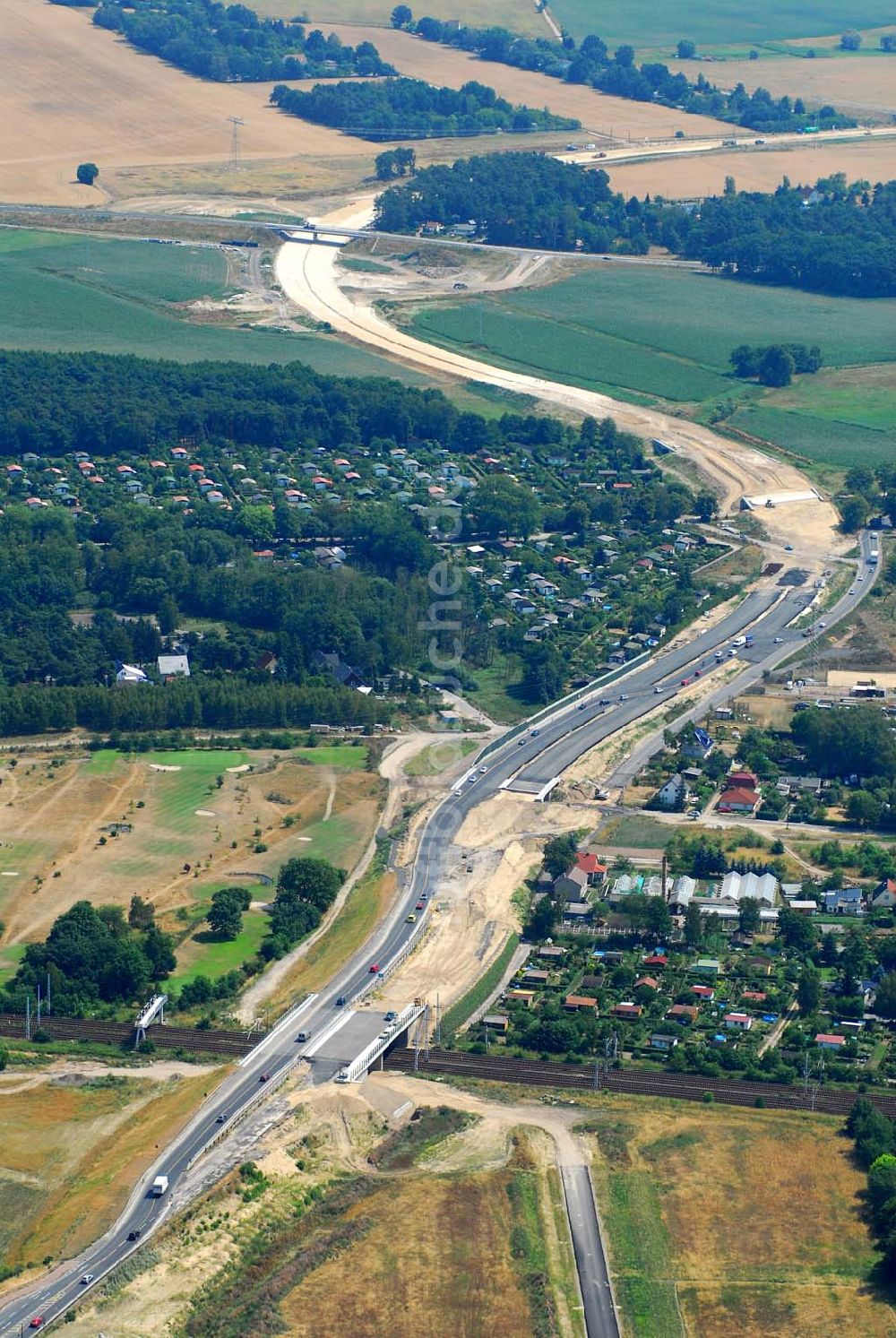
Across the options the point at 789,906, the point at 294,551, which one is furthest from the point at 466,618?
the point at 789,906

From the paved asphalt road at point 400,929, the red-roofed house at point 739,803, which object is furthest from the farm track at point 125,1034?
the red-roofed house at point 739,803

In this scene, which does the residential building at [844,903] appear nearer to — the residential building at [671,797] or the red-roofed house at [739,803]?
the red-roofed house at [739,803]

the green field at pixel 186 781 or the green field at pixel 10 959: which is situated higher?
the green field at pixel 186 781

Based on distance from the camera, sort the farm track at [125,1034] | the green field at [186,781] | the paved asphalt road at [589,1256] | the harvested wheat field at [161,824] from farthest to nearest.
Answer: the green field at [186,781] < the harvested wheat field at [161,824] < the farm track at [125,1034] < the paved asphalt road at [589,1256]

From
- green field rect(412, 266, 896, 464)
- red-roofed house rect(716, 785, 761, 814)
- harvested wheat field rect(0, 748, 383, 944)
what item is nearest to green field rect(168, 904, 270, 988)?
harvested wheat field rect(0, 748, 383, 944)

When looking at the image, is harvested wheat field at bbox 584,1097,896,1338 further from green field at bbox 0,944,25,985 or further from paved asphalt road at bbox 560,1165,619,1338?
green field at bbox 0,944,25,985

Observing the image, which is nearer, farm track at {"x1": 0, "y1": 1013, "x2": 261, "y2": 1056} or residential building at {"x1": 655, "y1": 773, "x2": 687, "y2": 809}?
farm track at {"x1": 0, "y1": 1013, "x2": 261, "y2": 1056}

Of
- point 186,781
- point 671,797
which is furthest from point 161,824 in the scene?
point 671,797
